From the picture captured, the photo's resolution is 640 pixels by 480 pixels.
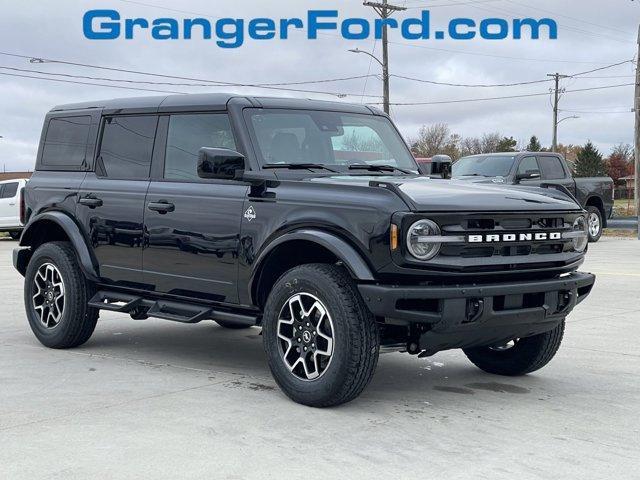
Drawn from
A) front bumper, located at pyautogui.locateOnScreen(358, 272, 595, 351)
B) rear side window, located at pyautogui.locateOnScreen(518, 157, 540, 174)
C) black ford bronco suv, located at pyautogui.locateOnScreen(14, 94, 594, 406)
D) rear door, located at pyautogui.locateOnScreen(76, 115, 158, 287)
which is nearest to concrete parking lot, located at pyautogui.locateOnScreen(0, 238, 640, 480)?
black ford bronco suv, located at pyautogui.locateOnScreen(14, 94, 594, 406)

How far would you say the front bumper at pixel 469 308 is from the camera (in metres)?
5.29

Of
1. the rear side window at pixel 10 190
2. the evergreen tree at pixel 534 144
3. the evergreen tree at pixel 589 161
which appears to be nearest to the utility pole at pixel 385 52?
the rear side window at pixel 10 190

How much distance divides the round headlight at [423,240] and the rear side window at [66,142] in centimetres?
353

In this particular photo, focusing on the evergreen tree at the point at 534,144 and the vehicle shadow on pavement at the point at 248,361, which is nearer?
the vehicle shadow on pavement at the point at 248,361

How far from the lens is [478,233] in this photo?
18.1 feet

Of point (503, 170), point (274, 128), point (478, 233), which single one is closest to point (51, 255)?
point (274, 128)

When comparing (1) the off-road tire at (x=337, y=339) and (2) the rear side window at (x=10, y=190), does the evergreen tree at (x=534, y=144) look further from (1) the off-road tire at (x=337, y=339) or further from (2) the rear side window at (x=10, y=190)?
(1) the off-road tire at (x=337, y=339)

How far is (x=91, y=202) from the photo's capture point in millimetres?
7418

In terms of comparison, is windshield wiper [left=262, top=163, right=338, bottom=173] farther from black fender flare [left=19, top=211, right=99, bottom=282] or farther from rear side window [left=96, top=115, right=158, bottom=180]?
black fender flare [left=19, top=211, right=99, bottom=282]

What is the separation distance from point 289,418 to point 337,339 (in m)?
0.52

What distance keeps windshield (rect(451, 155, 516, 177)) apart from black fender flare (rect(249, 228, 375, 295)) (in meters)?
12.2

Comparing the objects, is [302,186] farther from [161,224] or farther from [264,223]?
[161,224]

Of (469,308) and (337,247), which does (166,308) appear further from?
(469,308)

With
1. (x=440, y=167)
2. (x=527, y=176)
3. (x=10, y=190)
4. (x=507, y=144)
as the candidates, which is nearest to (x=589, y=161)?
(x=507, y=144)
